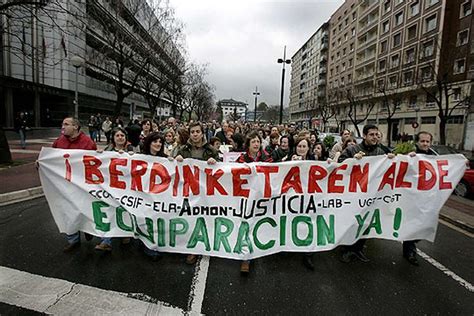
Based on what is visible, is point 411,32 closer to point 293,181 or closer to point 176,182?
point 293,181

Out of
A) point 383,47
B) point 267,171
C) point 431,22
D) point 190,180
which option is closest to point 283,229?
point 267,171

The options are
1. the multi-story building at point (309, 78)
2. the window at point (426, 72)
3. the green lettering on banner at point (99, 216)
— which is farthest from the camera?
the multi-story building at point (309, 78)

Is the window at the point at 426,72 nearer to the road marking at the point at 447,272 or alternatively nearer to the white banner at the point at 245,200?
the road marking at the point at 447,272

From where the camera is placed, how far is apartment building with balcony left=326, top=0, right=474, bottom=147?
27.8 m

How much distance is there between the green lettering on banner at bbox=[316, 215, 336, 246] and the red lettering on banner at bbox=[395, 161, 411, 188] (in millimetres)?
1075

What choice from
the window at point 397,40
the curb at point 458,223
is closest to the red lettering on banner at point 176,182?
the curb at point 458,223

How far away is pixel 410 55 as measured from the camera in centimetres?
3653

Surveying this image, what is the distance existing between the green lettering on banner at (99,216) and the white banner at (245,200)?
0.04 feet

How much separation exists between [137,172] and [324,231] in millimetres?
2629

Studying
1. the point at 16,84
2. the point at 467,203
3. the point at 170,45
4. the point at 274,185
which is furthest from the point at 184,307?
the point at 16,84

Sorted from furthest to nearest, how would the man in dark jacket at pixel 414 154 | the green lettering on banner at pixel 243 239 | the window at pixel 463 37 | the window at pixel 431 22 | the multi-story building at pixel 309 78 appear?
the multi-story building at pixel 309 78 < the window at pixel 431 22 < the window at pixel 463 37 < the man in dark jacket at pixel 414 154 < the green lettering on banner at pixel 243 239

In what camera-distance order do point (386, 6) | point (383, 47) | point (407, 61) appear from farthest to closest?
point (383, 47)
point (386, 6)
point (407, 61)

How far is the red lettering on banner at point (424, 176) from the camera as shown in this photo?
11.7 ft

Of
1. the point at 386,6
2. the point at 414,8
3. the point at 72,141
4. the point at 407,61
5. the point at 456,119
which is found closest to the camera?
the point at 72,141
